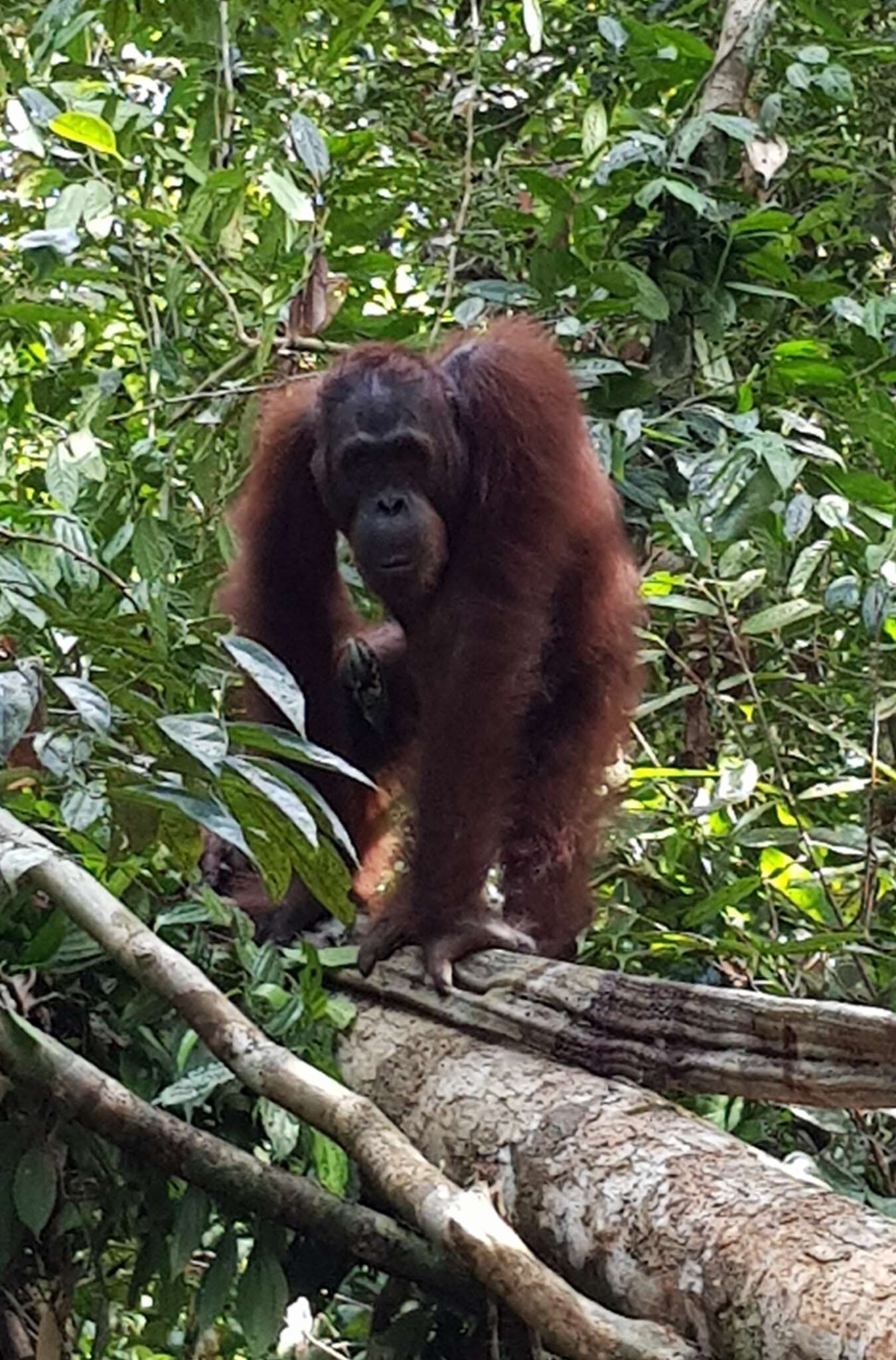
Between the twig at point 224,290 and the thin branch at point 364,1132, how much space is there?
149cm

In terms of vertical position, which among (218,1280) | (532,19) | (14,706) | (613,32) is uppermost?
(532,19)

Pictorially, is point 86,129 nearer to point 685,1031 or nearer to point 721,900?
point 721,900

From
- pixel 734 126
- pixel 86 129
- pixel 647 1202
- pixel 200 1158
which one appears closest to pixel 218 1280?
pixel 200 1158

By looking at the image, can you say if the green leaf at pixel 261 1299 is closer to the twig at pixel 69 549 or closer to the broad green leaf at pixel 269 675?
the broad green leaf at pixel 269 675

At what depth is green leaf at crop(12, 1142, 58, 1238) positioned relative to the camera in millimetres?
2459

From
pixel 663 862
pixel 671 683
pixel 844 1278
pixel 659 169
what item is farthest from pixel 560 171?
pixel 844 1278

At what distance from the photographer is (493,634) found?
3.42 meters

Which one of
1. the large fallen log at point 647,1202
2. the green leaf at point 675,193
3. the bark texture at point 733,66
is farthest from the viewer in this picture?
the bark texture at point 733,66

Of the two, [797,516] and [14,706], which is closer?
[14,706]

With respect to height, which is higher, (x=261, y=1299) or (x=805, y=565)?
(x=805, y=565)

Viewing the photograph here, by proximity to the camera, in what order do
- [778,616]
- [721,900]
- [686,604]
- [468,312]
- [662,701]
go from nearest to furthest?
[721,900]
[778,616]
[686,604]
[662,701]
[468,312]

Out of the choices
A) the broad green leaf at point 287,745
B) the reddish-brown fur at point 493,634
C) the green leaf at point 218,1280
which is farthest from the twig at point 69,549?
the green leaf at point 218,1280

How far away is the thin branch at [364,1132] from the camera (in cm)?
184

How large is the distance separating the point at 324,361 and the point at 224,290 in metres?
0.62
